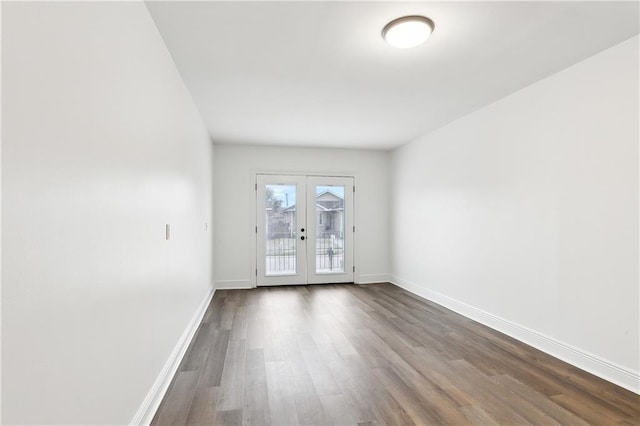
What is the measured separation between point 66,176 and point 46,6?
0.51m

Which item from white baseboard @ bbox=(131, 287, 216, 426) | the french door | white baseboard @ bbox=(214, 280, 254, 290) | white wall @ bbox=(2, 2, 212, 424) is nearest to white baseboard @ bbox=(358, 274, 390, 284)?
the french door

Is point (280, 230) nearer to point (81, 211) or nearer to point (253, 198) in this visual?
point (253, 198)

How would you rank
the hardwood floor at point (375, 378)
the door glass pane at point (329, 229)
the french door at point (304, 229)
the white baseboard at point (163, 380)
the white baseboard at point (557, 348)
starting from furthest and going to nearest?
the door glass pane at point (329, 229) → the french door at point (304, 229) → the white baseboard at point (557, 348) → the hardwood floor at point (375, 378) → the white baseboard at point (163, 380)

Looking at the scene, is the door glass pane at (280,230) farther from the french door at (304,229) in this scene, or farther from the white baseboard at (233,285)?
the white baseboard at (233,285)

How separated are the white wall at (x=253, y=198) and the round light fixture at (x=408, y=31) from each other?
385 centimetres

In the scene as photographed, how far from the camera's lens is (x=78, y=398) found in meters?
1.22

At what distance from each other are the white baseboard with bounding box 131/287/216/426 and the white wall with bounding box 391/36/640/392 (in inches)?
125

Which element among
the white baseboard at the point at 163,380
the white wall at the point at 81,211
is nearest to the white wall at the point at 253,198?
the white baseboard at the point at 163,380

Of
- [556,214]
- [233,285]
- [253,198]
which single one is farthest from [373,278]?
[556,214]

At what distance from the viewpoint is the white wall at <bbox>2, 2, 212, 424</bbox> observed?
0.91 metres

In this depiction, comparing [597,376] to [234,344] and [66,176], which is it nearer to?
[234,344]

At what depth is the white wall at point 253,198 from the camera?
5789 mm

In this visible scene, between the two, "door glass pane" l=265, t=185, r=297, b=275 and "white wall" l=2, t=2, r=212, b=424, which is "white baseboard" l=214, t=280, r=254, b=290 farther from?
"white wall" l=2, t=2, r=212, b=424

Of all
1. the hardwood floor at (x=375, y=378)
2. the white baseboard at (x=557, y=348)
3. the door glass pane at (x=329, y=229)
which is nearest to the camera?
the hardwood floor at (x=375, y=378)
